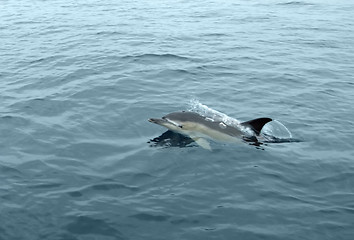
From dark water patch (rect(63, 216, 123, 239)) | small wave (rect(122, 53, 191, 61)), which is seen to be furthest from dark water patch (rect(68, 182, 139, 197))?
small wave (rect(122, 53, 191, 61))

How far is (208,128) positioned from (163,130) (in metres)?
1.82

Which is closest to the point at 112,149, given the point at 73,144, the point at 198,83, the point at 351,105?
the point at 73,144

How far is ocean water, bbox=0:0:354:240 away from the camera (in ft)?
33.2

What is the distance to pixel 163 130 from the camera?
14.9m

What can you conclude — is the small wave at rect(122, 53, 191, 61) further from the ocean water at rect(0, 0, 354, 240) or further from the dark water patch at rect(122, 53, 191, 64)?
the ocean water at rect(0, 0, 354, 240)

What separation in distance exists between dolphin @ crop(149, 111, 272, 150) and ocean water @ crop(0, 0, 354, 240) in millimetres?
341

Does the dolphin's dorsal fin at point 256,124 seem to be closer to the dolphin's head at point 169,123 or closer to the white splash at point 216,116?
Result: the white splash at point 216,116

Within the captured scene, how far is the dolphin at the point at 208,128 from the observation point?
13.8 metres

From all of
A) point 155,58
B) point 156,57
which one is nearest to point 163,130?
point 155,58

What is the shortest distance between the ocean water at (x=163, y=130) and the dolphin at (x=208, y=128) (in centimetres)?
34

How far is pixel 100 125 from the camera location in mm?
15227

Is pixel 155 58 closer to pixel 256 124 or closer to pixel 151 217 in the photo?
pixel 256 124

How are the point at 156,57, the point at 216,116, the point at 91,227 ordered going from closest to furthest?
the point at 91,227, the point at 216,116, the point at 156,57

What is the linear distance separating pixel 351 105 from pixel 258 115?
4.30 meters
